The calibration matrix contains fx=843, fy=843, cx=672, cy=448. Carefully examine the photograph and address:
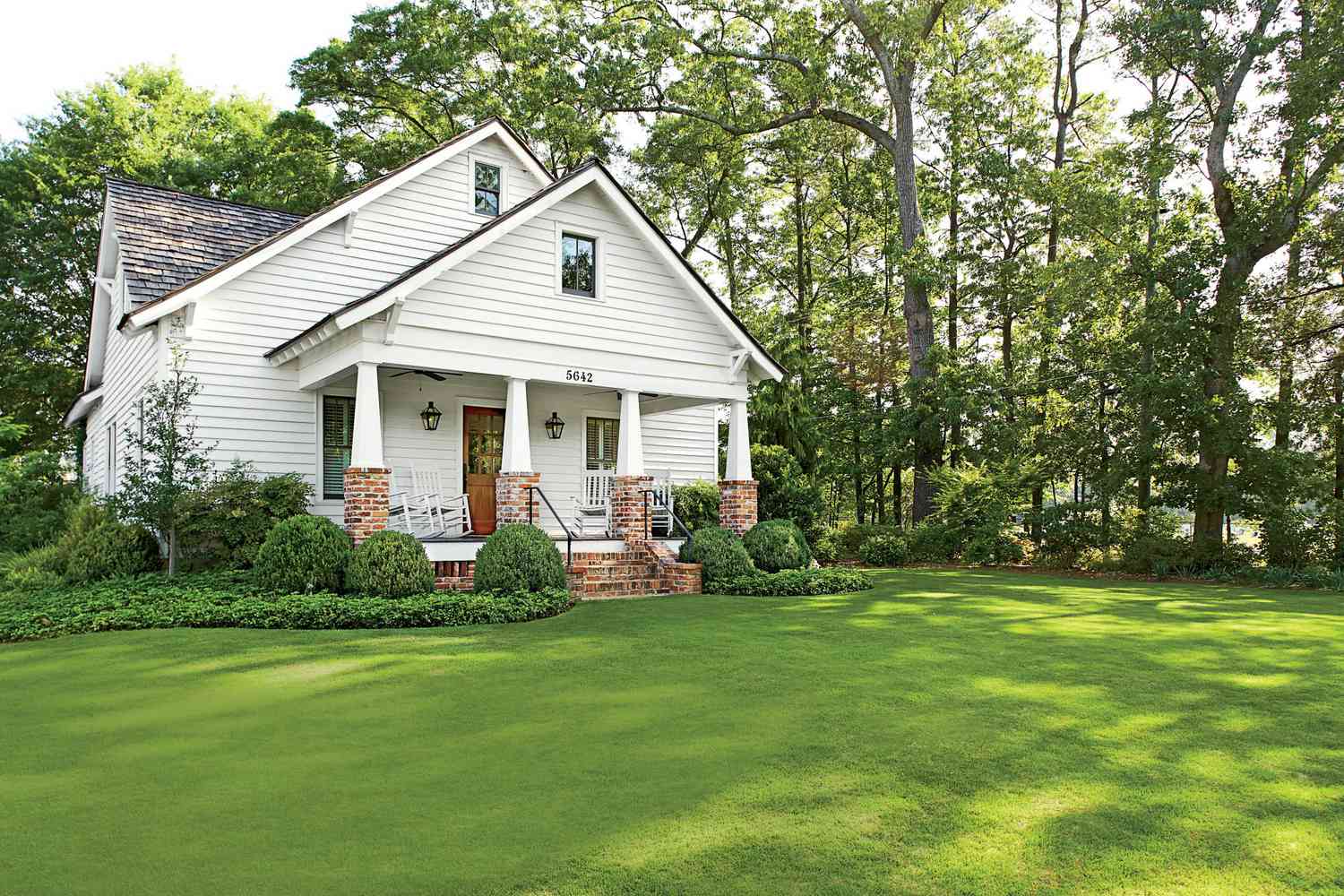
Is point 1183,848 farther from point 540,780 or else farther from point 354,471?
point 354,471

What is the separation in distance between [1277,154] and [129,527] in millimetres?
23017

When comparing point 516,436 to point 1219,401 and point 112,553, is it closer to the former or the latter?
point 112,553

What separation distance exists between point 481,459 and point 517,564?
18.0 feet

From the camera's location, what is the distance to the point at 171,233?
1576 centimetres

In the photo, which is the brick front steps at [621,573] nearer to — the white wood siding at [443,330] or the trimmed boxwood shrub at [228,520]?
the trimmed boxwood shrub at [228,520]

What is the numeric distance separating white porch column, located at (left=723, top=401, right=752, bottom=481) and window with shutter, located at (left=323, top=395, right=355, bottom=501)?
692cm

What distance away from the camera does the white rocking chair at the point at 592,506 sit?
16.5 metres

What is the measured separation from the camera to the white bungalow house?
519 inches

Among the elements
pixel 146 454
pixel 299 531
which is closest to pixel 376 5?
pixel 146 454

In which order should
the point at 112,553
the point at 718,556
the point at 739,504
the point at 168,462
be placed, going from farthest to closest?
the point at 739,504 → the point at 718,556 → the point at 112,553 → the point at 168,462

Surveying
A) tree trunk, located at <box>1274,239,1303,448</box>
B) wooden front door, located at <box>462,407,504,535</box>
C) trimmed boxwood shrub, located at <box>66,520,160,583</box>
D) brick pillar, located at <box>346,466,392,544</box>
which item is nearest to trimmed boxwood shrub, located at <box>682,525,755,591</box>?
wooden front door, located at <box>462,407,504,535</box>

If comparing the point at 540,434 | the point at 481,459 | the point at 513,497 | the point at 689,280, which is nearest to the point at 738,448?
the point at 689,280

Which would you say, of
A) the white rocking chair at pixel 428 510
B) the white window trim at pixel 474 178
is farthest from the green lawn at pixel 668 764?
the white window trim at pixel 474 178

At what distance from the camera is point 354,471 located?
40.0ft
